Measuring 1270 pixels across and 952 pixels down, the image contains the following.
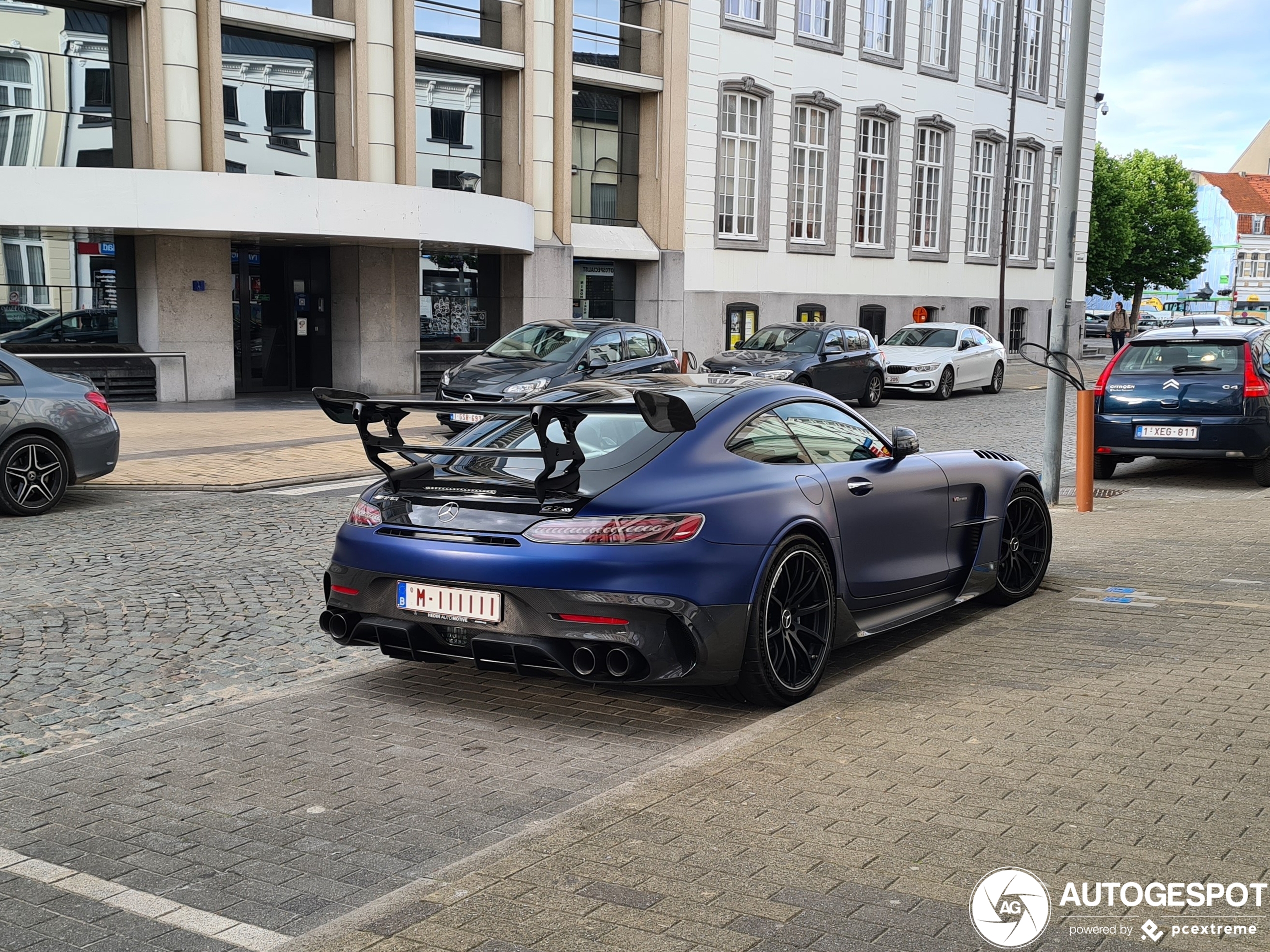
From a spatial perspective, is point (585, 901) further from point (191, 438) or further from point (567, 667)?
point (191, 438)

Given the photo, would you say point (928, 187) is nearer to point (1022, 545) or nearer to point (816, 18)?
point (816, 18)

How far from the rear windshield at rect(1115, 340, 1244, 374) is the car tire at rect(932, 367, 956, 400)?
1282 centimetres

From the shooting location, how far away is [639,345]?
62.1 ft

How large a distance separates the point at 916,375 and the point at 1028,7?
2426 centimetres

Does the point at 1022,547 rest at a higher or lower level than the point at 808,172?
lower

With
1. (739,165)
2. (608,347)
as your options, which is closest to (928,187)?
(739,165)

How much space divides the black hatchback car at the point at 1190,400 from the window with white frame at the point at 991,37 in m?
31.9

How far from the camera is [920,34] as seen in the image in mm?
39688

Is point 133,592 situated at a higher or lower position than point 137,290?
lower

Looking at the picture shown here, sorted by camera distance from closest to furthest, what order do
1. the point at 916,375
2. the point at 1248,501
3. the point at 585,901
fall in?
the point at 585,901, the point at 1248,501, the point at 916,375

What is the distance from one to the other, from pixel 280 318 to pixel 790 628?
2238cm

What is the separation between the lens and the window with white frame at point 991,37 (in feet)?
140

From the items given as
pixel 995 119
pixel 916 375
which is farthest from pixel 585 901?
pixel 995 119

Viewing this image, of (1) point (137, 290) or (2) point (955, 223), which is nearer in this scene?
(1) point (137, 290)
